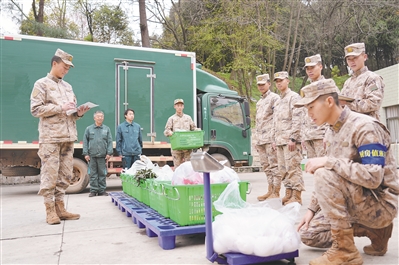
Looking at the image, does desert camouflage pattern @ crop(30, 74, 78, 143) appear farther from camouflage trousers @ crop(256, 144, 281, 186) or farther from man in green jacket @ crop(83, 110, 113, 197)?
camouflage trousers @ crop(256, 144, 281, 186)

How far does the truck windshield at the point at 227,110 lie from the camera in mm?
7977

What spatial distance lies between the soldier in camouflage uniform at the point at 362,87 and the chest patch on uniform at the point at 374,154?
4.58 ft

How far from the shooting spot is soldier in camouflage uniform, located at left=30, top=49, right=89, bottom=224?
12.8 feet

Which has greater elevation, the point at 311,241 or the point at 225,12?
the point at 225,12

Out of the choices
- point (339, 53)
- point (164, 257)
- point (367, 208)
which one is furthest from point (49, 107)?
point (339, 53)

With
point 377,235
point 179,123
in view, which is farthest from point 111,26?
point 377,235

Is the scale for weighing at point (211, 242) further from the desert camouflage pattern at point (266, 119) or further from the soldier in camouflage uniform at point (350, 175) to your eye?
the desert camouflage pattern at point (266, 119)

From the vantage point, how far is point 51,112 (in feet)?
12.7

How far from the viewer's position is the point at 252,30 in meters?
15.6

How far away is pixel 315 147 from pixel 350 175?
246cm

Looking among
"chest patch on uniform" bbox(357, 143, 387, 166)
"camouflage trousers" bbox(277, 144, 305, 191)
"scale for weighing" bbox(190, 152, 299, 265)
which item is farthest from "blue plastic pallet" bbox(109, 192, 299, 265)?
"camouflage trousers" bbox(277, 144, 305, 191)

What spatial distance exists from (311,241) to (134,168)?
9.57 ft

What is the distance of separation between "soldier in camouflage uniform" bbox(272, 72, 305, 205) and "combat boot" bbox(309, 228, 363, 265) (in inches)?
102

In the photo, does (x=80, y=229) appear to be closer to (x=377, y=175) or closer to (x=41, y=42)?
(x=377, y=175)
